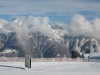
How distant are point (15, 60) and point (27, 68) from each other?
17.2m

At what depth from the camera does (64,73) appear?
39656 mm

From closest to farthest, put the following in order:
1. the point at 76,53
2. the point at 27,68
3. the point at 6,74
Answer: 1. the point at 6,74
2. the point at 27,68
3. the point at 76,53

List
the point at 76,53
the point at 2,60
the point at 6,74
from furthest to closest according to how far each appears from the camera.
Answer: the point at 76,53 → the point at 2,60 → the point at 6,74

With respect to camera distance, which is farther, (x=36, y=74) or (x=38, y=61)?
(x=38, y=61)

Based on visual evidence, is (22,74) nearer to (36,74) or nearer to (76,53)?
(36,74)

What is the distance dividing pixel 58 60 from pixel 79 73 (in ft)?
80.5

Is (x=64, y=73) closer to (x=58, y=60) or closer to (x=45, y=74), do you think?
(x=45, y=74)

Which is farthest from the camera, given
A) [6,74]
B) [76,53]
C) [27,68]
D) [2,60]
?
[76,53]

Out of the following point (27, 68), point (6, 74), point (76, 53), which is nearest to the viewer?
point (6, 74)

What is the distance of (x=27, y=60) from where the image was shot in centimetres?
4581

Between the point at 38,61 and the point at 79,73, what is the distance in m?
23.4

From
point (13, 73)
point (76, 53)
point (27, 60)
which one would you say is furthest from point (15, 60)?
point (76, 53)

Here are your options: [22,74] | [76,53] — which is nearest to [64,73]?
[22,74]

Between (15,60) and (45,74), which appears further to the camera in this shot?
(15,60)
